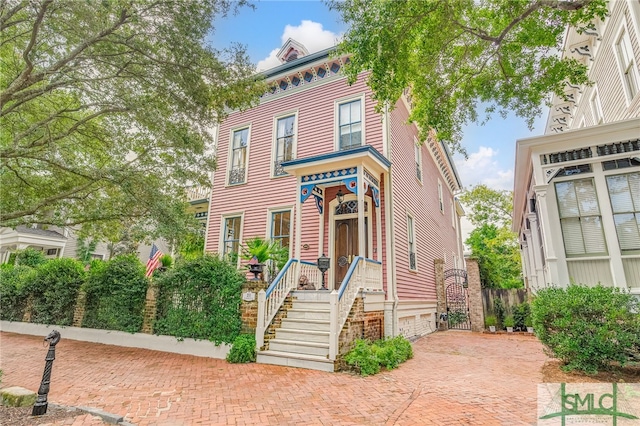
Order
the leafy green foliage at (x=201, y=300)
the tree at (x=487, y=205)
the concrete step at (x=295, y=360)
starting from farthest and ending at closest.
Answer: the tree at (x=487, y=205) → the leafy green foliage at (x=201, y=300) → the concrete step at (x=295, y=360)

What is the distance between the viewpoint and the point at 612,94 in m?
9.10

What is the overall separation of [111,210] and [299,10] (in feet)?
23.5

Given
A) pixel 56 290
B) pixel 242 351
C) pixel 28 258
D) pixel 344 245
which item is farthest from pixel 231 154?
pixel 28 258

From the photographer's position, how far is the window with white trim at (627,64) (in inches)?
304

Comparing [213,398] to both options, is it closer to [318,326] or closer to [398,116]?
[318,326]

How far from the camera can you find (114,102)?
735 cm

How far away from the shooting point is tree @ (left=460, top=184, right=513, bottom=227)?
2578cm

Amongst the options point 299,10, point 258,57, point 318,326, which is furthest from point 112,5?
point 318,326

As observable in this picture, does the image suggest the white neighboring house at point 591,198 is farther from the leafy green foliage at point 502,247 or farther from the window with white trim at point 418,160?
the leafy green foliage at point 502,247

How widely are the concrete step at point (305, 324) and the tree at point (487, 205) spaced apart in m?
24.0

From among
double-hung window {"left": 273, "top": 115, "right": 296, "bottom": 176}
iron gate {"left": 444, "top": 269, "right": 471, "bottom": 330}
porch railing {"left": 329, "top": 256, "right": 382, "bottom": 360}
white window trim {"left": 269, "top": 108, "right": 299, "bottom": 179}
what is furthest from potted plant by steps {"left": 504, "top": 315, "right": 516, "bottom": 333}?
double-hung window {"left": 273, "top": 115, "right": 296, "bottom": 176}

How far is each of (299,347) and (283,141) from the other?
284 inches

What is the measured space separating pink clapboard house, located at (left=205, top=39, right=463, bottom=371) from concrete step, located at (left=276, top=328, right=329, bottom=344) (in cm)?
2

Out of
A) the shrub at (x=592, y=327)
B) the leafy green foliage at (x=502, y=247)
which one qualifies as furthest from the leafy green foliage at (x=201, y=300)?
the leafy green foliage at (x=502, y=247)
